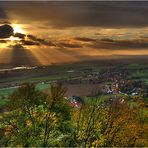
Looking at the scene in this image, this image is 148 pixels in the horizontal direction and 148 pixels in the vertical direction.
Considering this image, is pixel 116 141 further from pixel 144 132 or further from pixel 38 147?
pixel 38 147

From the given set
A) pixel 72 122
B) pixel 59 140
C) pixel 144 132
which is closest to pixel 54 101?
pixel 72 122

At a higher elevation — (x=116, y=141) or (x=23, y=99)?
(x=23, y=99)

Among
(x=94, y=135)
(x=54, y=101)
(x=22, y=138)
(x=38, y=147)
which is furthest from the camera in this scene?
(x=54, y=101)

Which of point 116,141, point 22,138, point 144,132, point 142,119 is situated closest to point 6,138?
point 22,138

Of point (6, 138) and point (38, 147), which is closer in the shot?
point (38, 147)

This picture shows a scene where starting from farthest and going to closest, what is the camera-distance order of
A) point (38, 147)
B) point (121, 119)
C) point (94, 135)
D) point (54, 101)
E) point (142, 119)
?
1. point (142, 119)
2. point (121, 119)
3. point (54, 101)
4. point (94, 135)
5. point (38, 147)

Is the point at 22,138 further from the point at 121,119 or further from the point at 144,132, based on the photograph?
the point at 144,132
